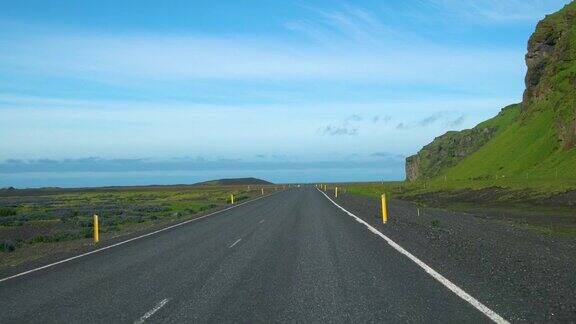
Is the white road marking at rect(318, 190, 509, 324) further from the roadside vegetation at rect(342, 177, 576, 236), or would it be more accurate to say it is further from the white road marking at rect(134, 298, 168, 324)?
the roadside vegetation at rect(342, 177, 576, 236)

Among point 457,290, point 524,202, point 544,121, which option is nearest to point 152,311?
point 457,290

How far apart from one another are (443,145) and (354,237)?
11341 centimetres

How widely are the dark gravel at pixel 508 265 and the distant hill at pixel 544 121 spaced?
1488 inches

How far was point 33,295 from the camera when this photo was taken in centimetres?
1028

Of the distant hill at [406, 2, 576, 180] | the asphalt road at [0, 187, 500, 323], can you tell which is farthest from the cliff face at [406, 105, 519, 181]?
the asphalt road at [0, 187, 500, 323]

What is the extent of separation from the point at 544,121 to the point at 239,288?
7607 cm

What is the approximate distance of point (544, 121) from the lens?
258ft

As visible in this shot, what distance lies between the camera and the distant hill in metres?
63.0

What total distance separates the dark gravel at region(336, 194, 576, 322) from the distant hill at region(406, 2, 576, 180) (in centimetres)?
3781

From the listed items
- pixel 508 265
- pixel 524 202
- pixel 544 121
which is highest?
pixel 544 121

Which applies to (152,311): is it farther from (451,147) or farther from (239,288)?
(451,147)

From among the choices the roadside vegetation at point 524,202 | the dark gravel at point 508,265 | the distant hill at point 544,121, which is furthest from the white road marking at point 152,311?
the distant hill at point 544,121

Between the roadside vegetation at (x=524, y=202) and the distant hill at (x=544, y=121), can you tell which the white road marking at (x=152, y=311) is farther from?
the distant hill at (x=544, y=121)

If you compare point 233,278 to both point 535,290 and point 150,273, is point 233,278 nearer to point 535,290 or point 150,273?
point 150,273
